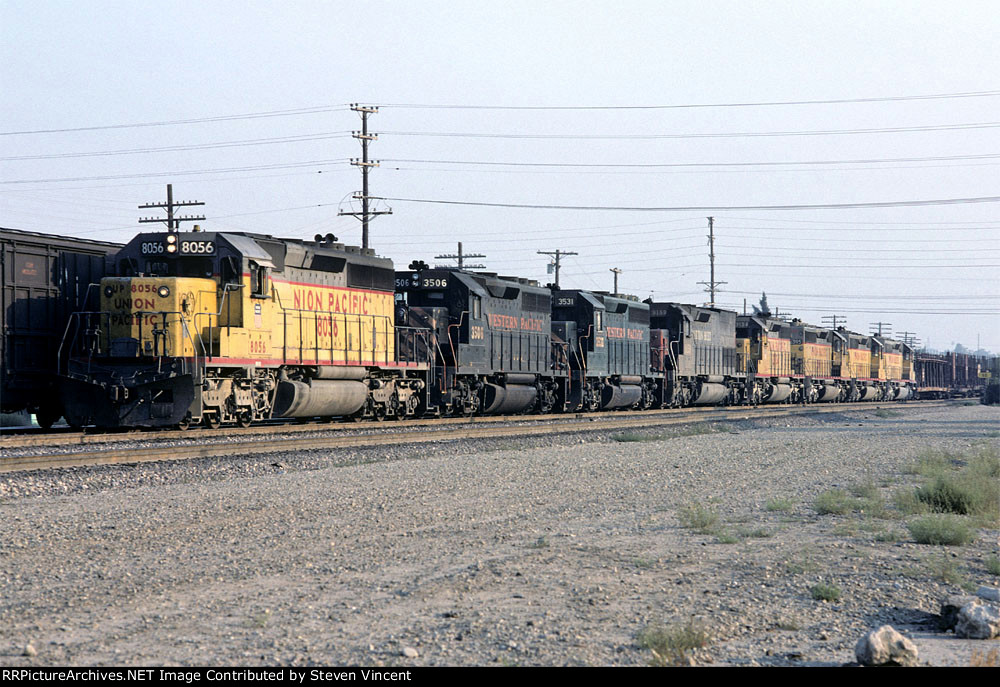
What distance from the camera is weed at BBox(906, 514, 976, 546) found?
8711mm

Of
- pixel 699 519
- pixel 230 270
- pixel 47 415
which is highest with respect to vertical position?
pixel 230 270

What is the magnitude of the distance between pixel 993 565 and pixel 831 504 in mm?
2834

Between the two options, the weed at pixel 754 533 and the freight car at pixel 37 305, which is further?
the freight car at pixel 37 305

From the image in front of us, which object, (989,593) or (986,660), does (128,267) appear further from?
(986,660)

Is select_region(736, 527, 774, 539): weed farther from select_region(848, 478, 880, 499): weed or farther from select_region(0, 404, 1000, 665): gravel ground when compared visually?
select_region(848, 478, 880, 499): weed

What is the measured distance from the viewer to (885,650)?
16.2 feet

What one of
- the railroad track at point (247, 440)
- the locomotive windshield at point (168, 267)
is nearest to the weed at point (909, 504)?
the railroad track at point (247, 440)

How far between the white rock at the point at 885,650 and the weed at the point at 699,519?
13.1 feet

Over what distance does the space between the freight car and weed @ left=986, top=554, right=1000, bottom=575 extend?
49.6 ft

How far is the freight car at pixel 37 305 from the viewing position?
1758 cm

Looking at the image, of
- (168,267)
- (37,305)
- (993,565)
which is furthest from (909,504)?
(37,305)

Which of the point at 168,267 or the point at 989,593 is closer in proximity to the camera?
the point at 989,593

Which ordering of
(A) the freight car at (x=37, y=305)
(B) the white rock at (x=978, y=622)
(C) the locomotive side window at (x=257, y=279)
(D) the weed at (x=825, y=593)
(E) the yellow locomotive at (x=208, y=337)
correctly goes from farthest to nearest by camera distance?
(C) the locomotive side window at (x=257, y=279) → (A) the freight car at (x=37, y=305) → (E) the yellow locomotive at (x=208, y=337) → (D) the weed at (x=825, y=593) → (B) the white rock at (x=978, y=622)

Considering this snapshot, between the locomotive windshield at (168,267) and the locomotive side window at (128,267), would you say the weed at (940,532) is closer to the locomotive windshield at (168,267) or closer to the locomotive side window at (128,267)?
the locomotive windshield at (168,267)
